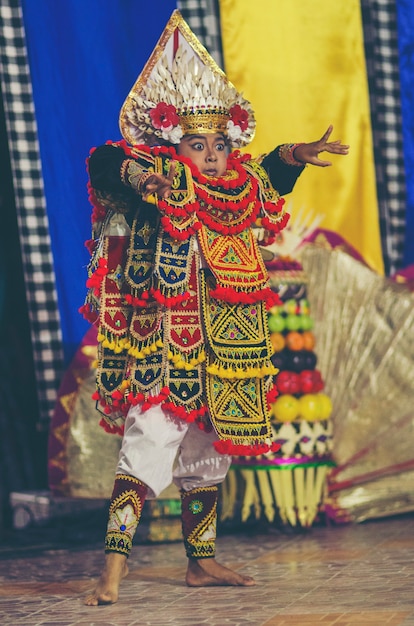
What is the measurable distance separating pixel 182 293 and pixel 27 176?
5.38 ft

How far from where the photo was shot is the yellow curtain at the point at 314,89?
5.37m

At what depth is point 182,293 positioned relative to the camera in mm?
3689

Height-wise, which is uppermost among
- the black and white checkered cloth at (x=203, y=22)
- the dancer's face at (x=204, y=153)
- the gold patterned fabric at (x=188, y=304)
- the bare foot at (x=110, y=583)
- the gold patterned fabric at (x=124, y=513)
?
the black and white checkered cloth at (x=203, y=22)

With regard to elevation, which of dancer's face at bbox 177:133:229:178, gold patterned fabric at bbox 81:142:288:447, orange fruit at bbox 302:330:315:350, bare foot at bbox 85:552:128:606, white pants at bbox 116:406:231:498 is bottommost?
bare foot at bbox 85:552:128:606

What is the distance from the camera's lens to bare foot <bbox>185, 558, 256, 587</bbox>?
3840 millimetres

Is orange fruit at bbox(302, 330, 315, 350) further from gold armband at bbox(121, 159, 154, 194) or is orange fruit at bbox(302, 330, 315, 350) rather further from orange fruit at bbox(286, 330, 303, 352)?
gold armband at bbox(121, 159, 154, 194)

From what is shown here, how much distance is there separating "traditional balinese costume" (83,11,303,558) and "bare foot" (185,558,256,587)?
0.11 ft

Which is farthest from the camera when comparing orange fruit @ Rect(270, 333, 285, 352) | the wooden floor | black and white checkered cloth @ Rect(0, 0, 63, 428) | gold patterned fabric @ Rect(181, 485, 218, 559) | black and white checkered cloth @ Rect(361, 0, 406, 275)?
black and white checkered cloth @ Rect(361, 0, 406, 275)

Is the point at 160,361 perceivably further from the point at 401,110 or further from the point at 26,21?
the point at 401,110

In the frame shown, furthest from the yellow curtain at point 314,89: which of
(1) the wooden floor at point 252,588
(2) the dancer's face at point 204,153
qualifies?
(2) the dancer's face at point 204,153

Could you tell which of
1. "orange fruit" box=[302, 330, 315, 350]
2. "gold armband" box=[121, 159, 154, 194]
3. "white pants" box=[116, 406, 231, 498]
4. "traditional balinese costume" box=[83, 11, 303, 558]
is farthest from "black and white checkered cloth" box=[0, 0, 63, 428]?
"gold armband" box=[121, 159, 154, 194]

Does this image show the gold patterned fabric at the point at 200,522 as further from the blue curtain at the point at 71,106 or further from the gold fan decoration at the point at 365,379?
the blue curtain at the point at 71,106

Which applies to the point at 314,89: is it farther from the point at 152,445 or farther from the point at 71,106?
the point at 152,445

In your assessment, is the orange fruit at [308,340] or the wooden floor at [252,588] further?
the orange fruit at [308,340]
